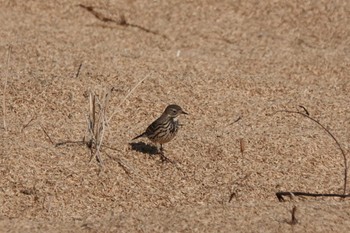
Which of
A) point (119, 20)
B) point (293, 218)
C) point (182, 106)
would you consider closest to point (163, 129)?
point (182, 106)

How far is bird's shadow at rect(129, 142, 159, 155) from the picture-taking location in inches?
261

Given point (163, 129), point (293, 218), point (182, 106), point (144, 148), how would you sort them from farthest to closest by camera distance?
point (182, 106) < point (144, 148) < point (163, 129) < point (293, 218)

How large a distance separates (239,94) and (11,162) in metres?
2.58

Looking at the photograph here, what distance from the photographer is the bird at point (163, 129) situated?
6555 millimetres

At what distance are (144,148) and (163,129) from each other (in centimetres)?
28

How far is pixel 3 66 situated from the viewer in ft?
25.7

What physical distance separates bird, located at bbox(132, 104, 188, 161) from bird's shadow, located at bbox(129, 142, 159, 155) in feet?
0.18

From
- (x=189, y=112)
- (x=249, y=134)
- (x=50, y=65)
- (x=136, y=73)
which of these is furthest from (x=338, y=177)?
(x=50, y=65)

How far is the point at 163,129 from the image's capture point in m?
6.55

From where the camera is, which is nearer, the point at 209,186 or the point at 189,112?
the point at 209,186

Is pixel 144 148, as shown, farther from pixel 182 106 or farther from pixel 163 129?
pixel 182 106

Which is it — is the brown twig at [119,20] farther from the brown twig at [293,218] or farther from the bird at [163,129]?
the brown twig at [293,218]

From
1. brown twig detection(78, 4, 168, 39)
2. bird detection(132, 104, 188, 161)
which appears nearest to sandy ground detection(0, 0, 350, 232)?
brown twig detection(78, 4, 168, 39)

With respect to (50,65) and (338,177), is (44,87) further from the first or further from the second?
(338,177)
